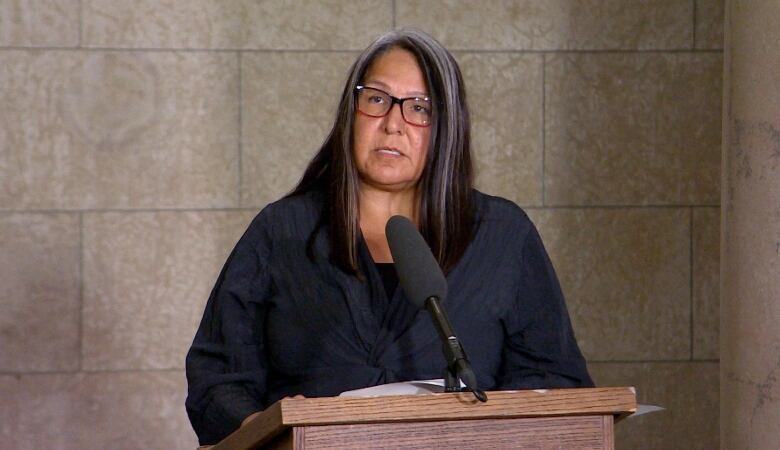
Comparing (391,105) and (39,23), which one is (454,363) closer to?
(391,105)

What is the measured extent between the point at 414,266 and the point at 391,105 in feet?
3.04

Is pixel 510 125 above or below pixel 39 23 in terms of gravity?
below

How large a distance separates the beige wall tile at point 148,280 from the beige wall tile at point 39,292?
0.06 m

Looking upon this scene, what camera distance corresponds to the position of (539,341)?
314 cm

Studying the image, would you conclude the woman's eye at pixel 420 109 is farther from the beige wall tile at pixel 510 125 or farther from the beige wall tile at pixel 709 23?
the beige wall tile at pixel 709 23

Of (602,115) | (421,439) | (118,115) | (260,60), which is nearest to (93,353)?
(118,115)

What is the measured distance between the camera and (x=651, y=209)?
5770 millimetres

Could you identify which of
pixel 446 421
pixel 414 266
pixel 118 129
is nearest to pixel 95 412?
pixel 118 129

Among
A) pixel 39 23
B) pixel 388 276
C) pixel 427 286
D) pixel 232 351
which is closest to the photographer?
pixel 427 286

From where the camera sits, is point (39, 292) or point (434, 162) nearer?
point (434, 162)

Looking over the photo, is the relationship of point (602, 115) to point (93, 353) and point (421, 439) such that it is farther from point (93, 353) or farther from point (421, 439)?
point (421, 439)

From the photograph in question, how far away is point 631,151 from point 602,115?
21 cm

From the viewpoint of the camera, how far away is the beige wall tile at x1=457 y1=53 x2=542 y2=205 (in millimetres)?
5723

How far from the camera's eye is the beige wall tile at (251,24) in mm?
5594
